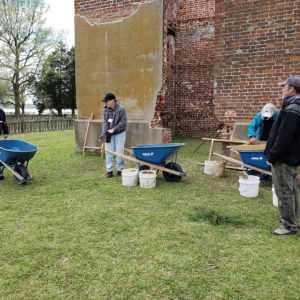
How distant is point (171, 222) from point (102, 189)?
194 cm

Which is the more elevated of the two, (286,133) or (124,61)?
(124,61)

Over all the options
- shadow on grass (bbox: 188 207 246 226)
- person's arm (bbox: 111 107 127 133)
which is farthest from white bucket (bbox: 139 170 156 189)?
shadow on grass (bbox: 188 207 246 226)

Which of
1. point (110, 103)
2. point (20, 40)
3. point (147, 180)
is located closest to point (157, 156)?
point (147, 180)

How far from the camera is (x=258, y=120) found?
562 centimetres

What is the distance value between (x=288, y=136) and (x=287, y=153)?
23 centimetres

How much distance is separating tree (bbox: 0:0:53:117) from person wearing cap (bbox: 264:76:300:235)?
2335 cm

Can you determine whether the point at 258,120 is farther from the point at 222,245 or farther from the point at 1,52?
the point at 1,52

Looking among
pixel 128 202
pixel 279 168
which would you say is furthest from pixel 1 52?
pixel 279 168

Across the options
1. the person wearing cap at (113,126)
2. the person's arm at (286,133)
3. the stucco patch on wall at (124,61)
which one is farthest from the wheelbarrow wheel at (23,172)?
the person's arm at (286,133)

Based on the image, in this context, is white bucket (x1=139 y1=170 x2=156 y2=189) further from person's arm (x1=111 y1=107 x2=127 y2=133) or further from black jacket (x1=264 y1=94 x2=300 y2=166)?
black jacket (x1=264 y1=94 x2=300 y2=166)

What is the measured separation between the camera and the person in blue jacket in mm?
5406

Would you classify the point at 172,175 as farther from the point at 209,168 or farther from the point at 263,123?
the point at 263,123

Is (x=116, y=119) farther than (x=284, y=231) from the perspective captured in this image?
Yes

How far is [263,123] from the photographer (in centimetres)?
562
